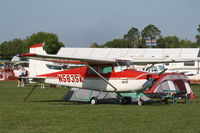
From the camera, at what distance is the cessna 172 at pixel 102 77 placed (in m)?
17.4

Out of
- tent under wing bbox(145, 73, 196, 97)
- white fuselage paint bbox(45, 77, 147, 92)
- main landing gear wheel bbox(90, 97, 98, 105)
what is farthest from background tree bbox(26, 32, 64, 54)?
main landing gear wheel bbox(90, 97, 98, 105)

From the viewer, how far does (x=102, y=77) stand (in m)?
18.1

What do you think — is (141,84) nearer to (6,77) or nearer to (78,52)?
(6,77)

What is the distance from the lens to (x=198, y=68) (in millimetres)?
42000

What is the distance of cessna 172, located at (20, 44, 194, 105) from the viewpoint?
1736cm

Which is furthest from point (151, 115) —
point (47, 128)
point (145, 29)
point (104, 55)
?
point (145, 29)

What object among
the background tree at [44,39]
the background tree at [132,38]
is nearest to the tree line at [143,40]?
the background tree at [132,38]

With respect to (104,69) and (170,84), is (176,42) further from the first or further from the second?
(104,69)

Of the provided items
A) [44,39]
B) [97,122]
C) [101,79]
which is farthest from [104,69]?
[44,39]

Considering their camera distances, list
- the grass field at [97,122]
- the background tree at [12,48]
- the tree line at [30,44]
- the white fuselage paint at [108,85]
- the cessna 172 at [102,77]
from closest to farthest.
A: the grass field at [97,122] < the cessna 172 at [102,77] < the white fuselage paint at [108,85] < the tree line at [30,44] < the background tree at [12,48]

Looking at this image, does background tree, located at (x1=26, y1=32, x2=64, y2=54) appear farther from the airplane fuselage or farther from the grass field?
the grass field

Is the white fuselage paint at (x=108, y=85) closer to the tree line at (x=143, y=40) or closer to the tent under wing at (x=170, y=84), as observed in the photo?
the tent under wing at (x=170, y=84)

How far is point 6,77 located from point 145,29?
4348 inches

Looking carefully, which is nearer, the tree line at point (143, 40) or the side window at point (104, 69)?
the side window at point (104, 69)
